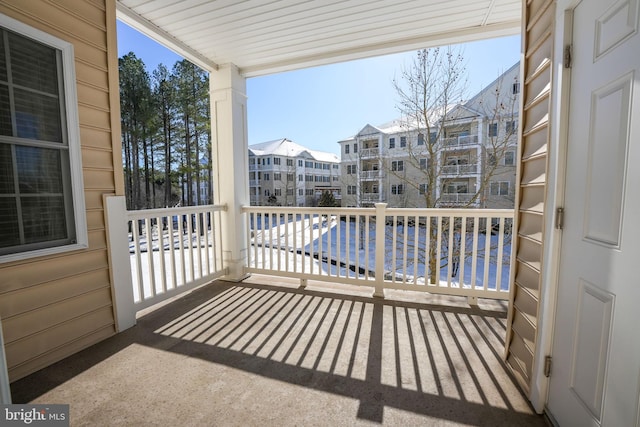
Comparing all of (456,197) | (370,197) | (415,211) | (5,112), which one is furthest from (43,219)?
(370,197)

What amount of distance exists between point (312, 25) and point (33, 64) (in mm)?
2119

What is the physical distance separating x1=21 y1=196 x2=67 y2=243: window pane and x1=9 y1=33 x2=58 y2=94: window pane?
A: 73 centimetres

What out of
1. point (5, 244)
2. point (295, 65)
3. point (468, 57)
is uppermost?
point (468, 57)

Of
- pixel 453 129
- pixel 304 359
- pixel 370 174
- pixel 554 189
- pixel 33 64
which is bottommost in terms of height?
pixel 304 359

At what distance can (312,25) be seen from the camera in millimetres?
2562

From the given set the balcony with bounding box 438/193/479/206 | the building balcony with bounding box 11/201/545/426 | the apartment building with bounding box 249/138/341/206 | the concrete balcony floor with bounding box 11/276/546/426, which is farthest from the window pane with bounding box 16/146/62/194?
the apartment building with bounding box 249/138/341/206

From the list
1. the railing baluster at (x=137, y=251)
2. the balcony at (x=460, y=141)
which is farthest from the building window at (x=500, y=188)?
the railing baluster at (x=137, y=251)

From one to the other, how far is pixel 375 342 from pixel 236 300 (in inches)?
60.8

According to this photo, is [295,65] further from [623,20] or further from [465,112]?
[465,112]

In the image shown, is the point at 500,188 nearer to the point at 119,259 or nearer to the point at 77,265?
the point at 119,259

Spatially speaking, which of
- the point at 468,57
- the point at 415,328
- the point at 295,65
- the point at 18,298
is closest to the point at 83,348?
the point at 18,298

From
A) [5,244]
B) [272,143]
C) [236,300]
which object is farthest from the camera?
[272,143]

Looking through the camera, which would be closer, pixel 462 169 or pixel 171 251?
pixel 171 251

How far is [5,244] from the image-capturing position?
5.34 ft
